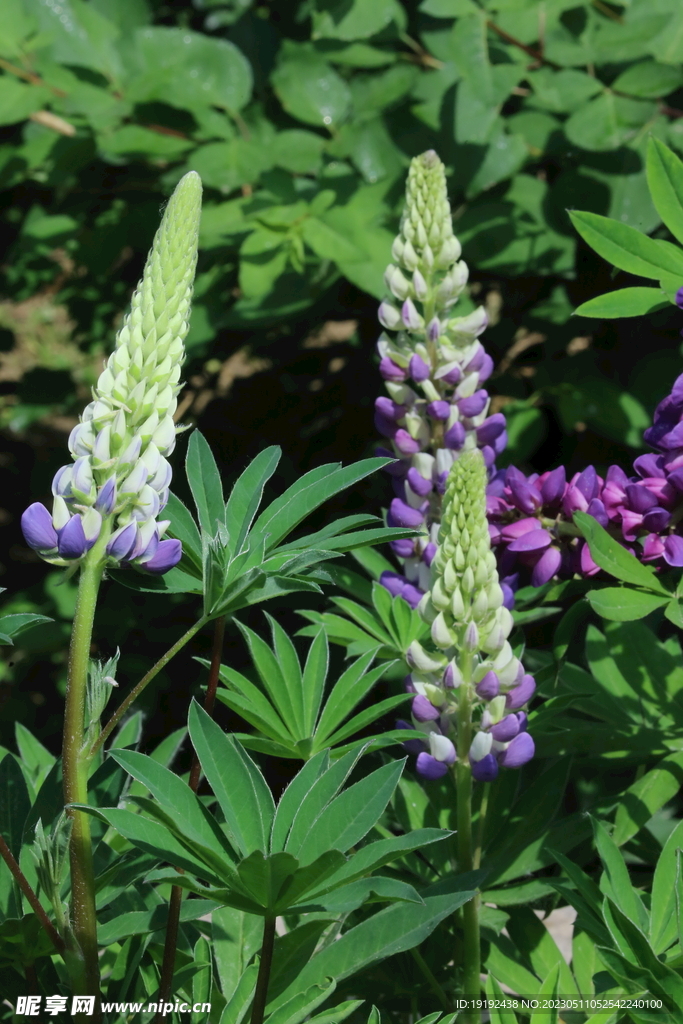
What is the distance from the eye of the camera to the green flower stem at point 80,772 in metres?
0.87

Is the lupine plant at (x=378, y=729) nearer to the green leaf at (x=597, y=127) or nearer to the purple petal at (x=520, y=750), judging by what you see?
the purple petal at (x=520, y=750)

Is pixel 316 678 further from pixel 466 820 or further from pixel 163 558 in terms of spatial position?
pixel 163 558

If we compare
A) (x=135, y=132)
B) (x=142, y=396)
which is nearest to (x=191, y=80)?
(x=135, y=132)

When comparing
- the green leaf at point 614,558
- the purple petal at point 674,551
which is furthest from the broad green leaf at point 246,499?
the purple petal at point 674,551

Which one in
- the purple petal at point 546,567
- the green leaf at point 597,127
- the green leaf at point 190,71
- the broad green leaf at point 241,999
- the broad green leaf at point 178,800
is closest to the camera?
the broad green leaf at point 178,800

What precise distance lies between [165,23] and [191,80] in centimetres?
101

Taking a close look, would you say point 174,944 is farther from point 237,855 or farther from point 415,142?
point 415,142

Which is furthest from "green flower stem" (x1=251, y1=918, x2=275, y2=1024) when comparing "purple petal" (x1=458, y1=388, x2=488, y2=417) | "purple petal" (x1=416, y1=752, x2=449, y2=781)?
"purple petal" (x1=458, y1=388, x2=488, y2=417)

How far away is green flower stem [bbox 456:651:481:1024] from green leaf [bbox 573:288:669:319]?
0.51 metres

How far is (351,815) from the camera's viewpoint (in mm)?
871

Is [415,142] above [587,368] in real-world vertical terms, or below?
above

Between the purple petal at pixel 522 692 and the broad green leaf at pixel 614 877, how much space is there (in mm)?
155

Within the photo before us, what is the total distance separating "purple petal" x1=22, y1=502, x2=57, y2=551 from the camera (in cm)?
88

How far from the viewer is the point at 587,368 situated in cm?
226
